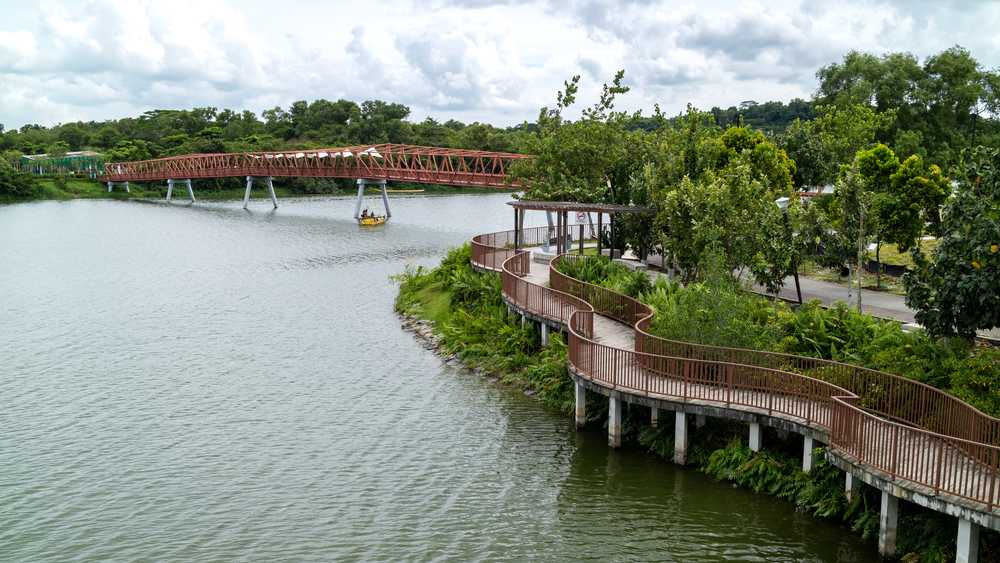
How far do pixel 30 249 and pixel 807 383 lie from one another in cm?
6660

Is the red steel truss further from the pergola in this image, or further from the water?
the water

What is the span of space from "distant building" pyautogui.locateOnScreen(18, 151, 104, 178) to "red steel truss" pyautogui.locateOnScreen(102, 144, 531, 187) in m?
5.80

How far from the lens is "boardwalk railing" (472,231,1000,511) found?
16531mm

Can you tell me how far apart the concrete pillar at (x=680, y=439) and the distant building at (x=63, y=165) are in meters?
143

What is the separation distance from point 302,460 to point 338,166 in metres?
83.9

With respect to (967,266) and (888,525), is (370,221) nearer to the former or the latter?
(967,266)

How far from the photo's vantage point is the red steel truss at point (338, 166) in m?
88.3

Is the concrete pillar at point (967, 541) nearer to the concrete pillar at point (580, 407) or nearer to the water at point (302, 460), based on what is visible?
the water at point (302, 460)

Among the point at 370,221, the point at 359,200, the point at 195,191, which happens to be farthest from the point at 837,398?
the point at 195,191

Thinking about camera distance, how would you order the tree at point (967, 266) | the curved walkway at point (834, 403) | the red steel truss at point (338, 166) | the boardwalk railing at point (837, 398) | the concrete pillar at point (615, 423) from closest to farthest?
the curved walkway at point (834, 403)
the boardwalk railing at point (837, 398)
the tree at point (967, 266)
the concrete pillar at point (615, 423)
the red steel truss at point (338, 166)

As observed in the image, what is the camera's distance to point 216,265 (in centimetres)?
6031

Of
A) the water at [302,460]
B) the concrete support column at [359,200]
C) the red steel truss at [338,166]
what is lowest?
the water at [302,460]

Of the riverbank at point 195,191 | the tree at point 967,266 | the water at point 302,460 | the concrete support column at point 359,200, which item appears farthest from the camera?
the riverbank at point 195,191

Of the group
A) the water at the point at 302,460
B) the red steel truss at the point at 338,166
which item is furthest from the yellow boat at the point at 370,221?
the water at the point at 302,460
